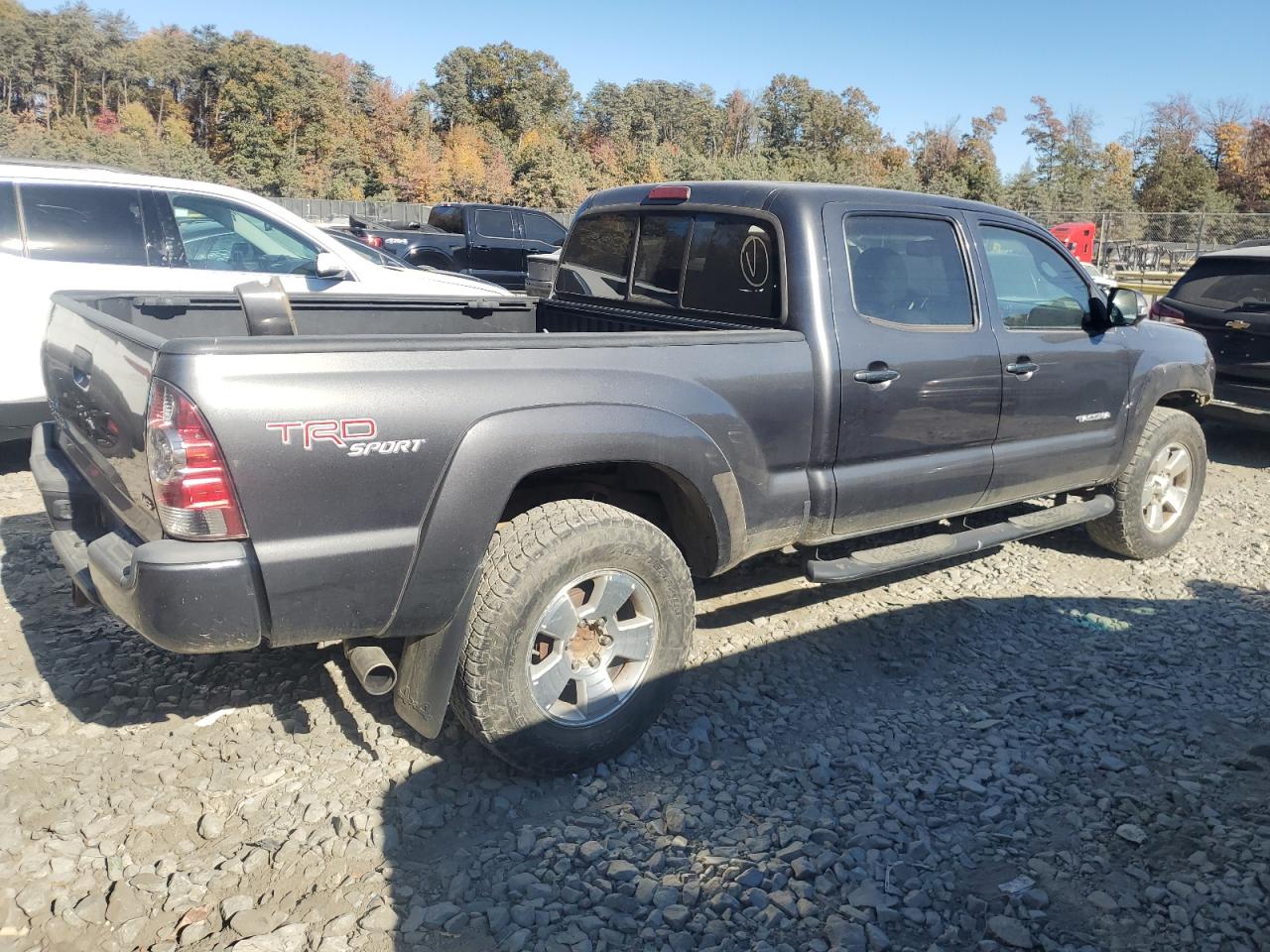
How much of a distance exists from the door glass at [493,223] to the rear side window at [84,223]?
421 inches

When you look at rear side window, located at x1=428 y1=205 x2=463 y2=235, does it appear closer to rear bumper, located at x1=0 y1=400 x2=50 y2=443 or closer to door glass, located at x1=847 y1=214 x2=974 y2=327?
rear bumper, located at x1=0 y1=400 x2=50 y2=443

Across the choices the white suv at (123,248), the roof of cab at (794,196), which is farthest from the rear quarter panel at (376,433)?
the white suv at (123,248)

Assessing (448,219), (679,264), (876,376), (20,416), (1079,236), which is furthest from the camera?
(1079,236)

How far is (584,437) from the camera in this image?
301cm

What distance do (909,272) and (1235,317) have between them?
5.18m

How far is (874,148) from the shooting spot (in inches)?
2591

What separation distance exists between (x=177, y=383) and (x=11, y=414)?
4098 millimetres

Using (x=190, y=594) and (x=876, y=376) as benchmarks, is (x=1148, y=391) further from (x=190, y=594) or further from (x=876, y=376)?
(x=190, y=594)

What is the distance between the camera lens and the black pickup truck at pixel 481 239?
52.8 ft

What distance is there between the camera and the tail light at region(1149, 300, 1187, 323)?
828 centimetres

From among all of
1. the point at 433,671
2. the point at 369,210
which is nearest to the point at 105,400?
the point at 433,671

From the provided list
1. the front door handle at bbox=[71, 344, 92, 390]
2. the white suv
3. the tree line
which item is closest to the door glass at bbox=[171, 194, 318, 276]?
the white suv

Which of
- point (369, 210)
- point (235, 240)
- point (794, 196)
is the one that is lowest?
point (235, 240)

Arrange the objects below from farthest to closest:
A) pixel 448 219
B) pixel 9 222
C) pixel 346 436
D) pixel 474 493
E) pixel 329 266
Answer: pixel 448 219 < pixel 329 266 < pixel 9 222 < pixel 474 493 < pixel 346 436
